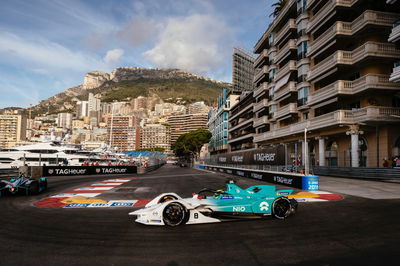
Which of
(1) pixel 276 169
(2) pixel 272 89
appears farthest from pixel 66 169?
(2) pixel 272 89

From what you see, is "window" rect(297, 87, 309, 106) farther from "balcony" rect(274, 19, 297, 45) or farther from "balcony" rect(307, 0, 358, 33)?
"balcony" rect(274, 19, 297, 45)

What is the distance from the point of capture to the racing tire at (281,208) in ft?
29.0

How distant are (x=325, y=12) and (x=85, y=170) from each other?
3519cm

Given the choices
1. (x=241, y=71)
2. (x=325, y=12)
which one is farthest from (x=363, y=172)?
(x=241, y=71)

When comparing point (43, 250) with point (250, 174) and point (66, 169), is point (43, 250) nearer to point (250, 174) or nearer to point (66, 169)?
point (250, 174)

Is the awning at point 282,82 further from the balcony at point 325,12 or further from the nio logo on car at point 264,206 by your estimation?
the nio logo on car at point 264,206

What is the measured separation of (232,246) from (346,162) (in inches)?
1147

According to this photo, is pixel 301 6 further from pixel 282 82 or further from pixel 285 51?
pixel 282 82

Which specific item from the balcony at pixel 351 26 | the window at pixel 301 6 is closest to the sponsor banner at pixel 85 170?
the balcony at pixel 351 26

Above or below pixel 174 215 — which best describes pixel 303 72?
above

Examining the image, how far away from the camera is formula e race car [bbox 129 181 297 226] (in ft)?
26.2

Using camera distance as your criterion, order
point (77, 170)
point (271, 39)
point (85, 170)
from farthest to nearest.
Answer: point (271, 39) → point (85, 170) → point (77, 170)

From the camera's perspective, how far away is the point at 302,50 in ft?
128

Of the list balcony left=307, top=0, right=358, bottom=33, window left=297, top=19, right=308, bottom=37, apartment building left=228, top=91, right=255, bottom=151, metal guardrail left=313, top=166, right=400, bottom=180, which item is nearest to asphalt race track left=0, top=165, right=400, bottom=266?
metal guardrail left=313, top=166, right=400, bottom=180
